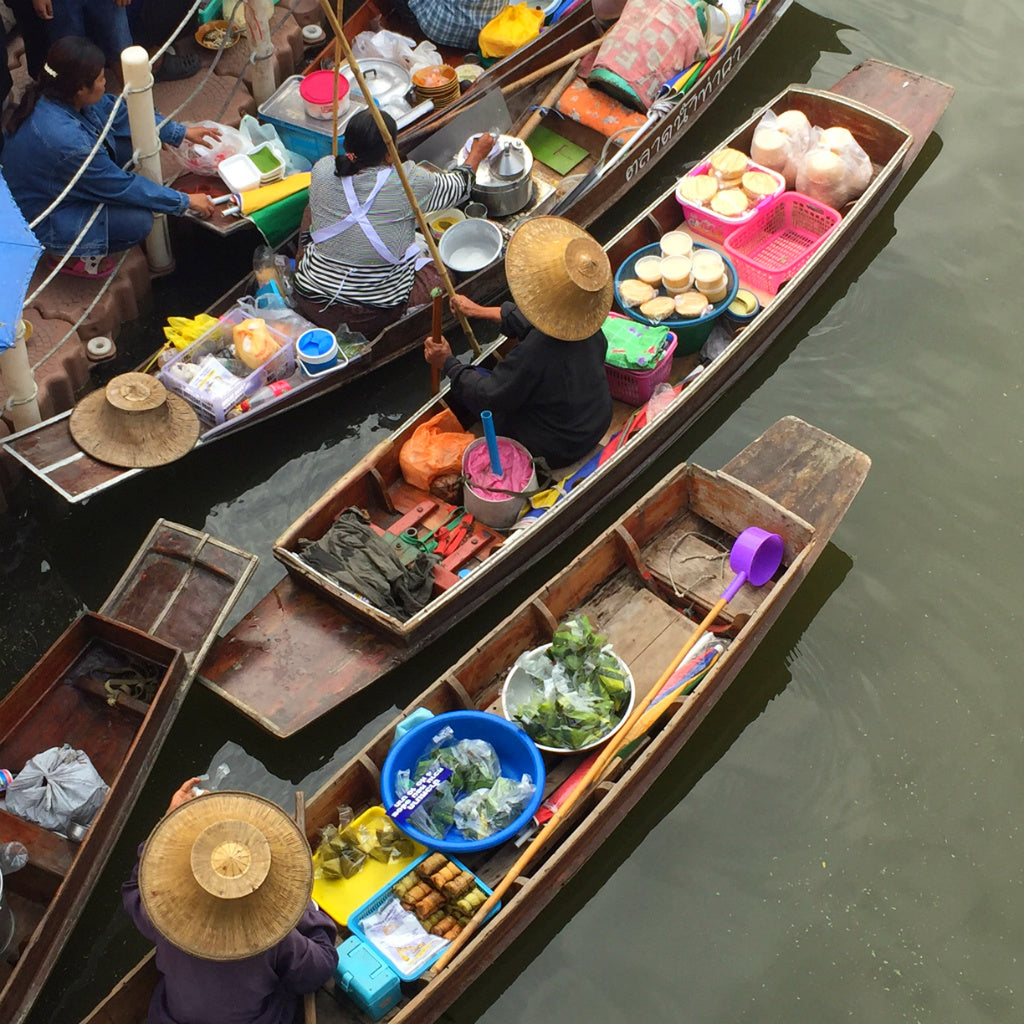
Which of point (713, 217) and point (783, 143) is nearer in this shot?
point (713, 217)

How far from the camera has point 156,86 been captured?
9258 mm

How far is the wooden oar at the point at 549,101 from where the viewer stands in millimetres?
9211

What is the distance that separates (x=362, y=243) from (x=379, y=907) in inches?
163

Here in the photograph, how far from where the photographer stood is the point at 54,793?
18.9ft

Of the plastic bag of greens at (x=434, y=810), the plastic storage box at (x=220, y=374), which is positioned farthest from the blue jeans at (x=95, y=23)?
the plastic bag of greens at (x=434, y=810)

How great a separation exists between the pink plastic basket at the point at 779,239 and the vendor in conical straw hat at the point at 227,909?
575 centimetres

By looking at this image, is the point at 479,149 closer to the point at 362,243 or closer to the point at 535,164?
the point at 535,164

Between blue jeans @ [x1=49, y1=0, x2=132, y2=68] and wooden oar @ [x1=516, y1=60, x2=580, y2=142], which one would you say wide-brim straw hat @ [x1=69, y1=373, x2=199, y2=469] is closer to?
blue jeans @ [x1=49, y1=0, x2=132, y2=68]

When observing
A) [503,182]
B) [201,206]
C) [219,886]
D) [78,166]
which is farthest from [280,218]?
[219,886]

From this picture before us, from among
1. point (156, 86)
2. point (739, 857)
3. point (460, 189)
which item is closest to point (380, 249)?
point (460, 189)

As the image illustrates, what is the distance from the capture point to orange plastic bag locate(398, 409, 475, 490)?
23.5 feet

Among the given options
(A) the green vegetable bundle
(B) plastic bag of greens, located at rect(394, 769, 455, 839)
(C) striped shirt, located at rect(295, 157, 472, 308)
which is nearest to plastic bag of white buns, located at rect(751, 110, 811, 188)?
(C) striped shirt, located at rect(295, 157, 472, 308)

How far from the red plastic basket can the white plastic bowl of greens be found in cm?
198

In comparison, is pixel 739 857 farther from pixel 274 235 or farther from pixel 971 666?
pixel 274 235
